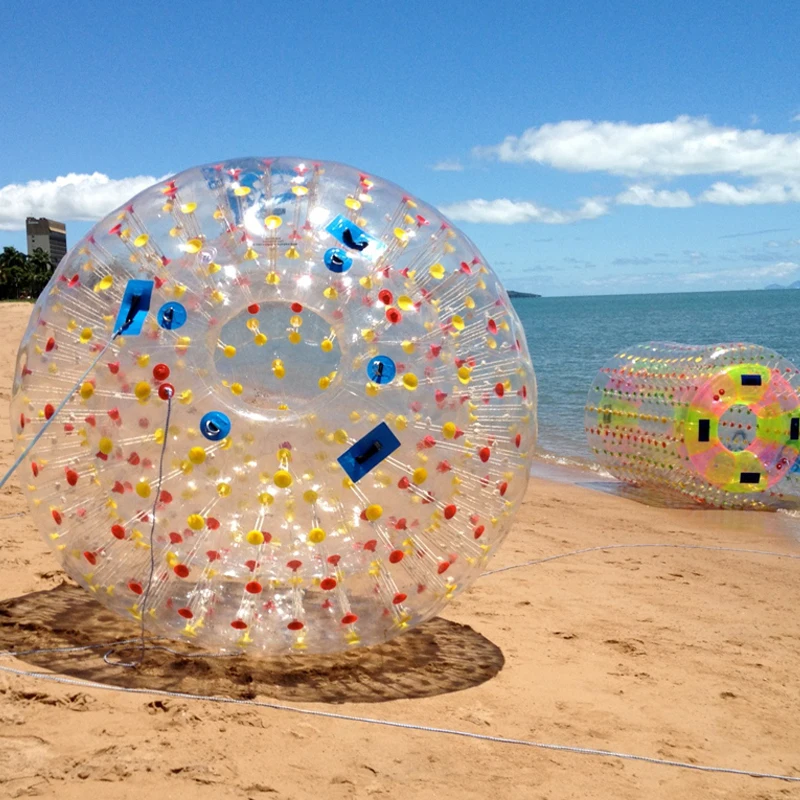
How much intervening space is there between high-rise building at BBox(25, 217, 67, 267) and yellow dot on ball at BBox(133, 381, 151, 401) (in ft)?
342

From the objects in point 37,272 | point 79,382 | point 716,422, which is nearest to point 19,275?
point 37,272

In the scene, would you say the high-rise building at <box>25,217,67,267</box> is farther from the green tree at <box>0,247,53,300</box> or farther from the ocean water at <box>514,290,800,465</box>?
the ocean water at <box>514,290,800,465</box>

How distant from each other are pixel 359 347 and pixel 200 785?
1.66 meters

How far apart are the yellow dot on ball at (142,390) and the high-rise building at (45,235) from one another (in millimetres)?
104212

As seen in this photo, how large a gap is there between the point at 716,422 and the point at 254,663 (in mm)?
6096

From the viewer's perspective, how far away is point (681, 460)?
30.3 ft

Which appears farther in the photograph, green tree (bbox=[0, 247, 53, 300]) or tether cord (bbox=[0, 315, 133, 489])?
green tree (bbox=[0, 247, 53, 300])

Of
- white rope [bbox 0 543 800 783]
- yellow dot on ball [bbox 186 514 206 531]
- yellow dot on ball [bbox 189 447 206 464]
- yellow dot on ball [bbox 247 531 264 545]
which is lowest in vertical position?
white rope [bbox 0 543 800 783]

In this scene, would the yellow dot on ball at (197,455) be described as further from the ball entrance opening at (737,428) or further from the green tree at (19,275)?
the green tree at (19,275)

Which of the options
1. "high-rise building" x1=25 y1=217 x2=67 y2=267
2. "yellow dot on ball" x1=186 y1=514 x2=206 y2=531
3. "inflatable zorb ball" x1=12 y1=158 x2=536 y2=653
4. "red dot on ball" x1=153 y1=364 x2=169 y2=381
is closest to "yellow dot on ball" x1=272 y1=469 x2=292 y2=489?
"inflatable zorb ball" x1=12 y1=158 x2=536 y2=653

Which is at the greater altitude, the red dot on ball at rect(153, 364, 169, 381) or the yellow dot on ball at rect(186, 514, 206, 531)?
the red dot on ball at rect(153, 364, 169, 381)

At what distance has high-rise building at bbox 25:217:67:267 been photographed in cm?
10331

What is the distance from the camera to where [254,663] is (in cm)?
416

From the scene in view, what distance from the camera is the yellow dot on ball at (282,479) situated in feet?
12.1
